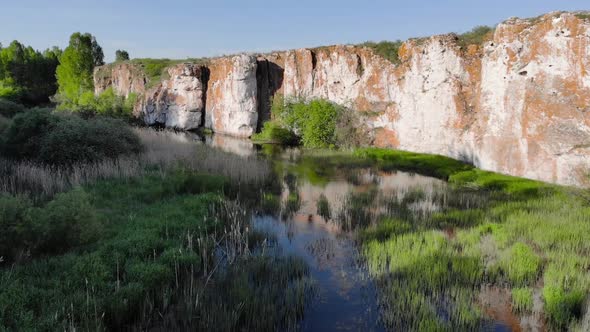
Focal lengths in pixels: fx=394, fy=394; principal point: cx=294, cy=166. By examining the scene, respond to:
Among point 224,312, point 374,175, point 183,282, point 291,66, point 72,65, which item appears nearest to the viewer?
point 224,312

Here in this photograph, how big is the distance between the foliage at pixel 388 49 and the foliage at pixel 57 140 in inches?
922

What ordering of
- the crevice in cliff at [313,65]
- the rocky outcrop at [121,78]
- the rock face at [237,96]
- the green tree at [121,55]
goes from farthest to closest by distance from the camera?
the green tree at [121,55]
the rocky outcrop at [121,78]
the rock face at [237,96]
the crevice in cliff at [313,65]

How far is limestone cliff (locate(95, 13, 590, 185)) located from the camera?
60.7 feet

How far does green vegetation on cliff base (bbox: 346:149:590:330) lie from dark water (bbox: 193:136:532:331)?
0.40 meters

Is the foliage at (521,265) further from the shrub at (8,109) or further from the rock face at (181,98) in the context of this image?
the rock face at (181,98)

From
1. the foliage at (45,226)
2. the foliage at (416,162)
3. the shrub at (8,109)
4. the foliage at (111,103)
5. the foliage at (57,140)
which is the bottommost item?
the foliage at (45,226)

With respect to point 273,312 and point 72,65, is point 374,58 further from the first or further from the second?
point 72,65

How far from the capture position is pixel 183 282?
782 cm

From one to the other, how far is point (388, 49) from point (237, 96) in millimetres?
18460

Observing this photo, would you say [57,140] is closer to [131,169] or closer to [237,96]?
[131,169]

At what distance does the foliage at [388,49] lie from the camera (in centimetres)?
3275

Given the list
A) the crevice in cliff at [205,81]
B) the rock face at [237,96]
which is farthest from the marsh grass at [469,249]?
the crevice in cliff at [205,81]

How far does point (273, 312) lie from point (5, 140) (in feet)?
50.1

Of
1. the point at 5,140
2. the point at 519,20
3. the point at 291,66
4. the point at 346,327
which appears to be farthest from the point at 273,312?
the point at 291,66
